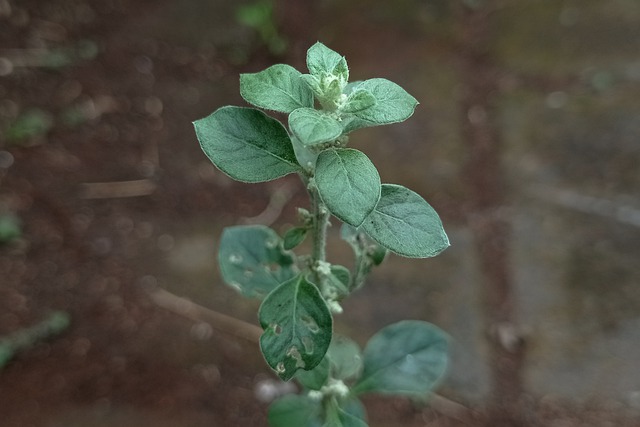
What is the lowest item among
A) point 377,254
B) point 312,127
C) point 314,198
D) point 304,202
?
point 304,202

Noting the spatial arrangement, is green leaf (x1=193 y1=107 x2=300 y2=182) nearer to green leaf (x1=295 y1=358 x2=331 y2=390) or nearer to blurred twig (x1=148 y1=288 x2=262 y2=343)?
green leaf (x1=295 y1=358 x2=331 y2=390)

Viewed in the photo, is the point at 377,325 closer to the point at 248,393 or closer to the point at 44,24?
the point at 248,393

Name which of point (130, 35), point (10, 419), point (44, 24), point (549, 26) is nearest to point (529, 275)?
point (549, 26)

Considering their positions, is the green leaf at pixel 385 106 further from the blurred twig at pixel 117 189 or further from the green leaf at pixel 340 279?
the blurred twig at pixel 117 189

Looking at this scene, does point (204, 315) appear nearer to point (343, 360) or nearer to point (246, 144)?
point (343, 360)

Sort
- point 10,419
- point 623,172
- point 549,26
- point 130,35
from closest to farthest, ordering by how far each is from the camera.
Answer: point 10,419 → point 623,172 → point 549,26 → point 130,35

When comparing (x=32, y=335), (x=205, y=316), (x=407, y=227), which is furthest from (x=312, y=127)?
(x=32, y=335)
